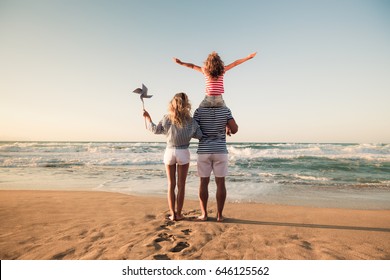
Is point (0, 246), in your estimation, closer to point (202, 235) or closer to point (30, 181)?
point (202, 235)

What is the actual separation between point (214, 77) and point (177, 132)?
1067 millimetres

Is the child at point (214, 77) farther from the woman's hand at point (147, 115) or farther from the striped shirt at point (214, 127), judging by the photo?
the woman's hand at point (147, 115)

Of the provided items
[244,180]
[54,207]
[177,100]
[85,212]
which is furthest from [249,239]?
[244,180]

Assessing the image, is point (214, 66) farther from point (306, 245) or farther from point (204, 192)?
point (306, 245)

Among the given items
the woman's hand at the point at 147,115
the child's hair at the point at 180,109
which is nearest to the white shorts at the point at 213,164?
the child's hair at the point at 180,109

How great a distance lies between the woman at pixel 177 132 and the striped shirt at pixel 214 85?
0.41 metres

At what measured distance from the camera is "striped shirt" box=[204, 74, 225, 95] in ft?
13.7

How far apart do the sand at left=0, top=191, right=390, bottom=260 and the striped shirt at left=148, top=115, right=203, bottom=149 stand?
1288 millimetres

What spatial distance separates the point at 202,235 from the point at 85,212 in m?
2.48

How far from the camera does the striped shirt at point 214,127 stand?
4168mm

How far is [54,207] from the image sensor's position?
5.08 meters

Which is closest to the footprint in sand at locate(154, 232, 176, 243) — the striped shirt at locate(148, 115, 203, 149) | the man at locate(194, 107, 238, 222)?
the man at locate(194, 107, 238, 222)

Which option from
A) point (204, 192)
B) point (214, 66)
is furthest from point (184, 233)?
point (214, 66)
